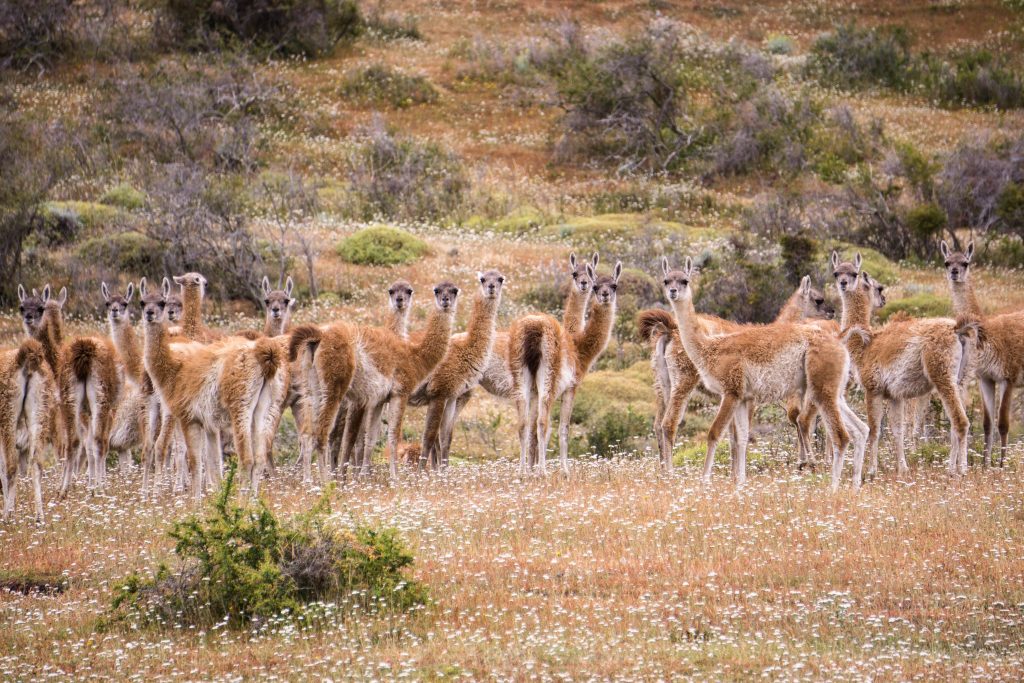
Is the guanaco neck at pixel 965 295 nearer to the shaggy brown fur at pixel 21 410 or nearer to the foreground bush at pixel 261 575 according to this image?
the foreground bush at pixel 261 575

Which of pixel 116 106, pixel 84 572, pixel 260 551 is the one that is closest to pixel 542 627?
pixel 260 551

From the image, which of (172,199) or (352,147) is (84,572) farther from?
(352,147)

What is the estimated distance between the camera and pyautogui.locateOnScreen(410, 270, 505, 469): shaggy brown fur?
15.6 m

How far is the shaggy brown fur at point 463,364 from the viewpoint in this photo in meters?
15.6

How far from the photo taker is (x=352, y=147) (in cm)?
4122

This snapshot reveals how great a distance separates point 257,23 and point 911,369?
4182 cm

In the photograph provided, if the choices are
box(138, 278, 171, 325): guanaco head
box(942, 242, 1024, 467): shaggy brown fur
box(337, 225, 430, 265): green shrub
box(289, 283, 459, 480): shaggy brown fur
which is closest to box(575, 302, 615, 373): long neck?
box(289, 283, 459, 480): shaggy brown fur

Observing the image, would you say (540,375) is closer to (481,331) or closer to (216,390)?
(481,331)

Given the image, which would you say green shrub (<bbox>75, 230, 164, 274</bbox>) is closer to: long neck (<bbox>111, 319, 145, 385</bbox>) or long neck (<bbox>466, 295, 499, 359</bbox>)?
long neck (<bbox>111, 319, 145, 385</bbox>)

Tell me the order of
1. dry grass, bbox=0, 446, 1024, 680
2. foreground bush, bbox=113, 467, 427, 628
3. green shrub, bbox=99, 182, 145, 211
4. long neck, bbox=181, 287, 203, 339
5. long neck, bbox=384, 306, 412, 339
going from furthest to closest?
green shrub, bbox=99, 182, 145, 211 → long neck, bbox=181, 287, 203, 339 → long neck, bbox=384, 306, 412, 339 → foreground bush, bbox=113, 467, 427, 628 → dry grass, bbox=0, 446, 1024, 680

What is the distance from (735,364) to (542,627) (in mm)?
5124

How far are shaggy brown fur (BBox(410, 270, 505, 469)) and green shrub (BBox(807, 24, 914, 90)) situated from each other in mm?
38258

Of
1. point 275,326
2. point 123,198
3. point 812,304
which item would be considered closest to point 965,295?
point 812,304

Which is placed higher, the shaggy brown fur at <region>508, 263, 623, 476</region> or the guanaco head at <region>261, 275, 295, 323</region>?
the guanaco head at <region>261, 275, 295, 323</region>
